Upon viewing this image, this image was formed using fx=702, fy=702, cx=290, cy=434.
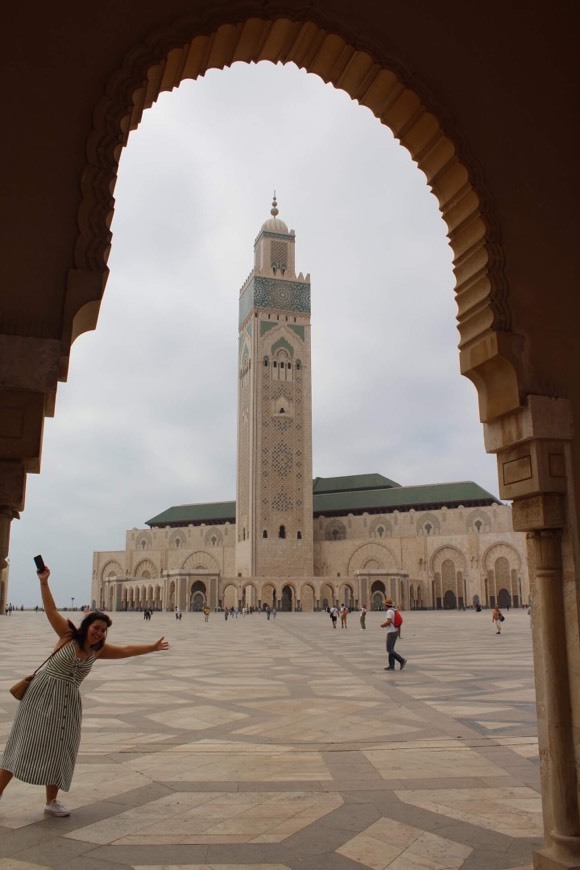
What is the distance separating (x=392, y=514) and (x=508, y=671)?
4549cm

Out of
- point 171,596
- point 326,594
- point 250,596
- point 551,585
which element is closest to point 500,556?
point 326,594

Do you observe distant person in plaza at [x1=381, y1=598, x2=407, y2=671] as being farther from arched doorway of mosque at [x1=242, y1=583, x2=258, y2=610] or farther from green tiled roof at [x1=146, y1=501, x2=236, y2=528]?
green tiled roof at [x1=146, y1=501, x2=236, y2=528]

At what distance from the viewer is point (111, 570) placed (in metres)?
62.7

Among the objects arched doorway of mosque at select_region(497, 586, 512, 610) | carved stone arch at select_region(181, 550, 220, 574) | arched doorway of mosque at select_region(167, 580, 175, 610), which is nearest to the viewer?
arched doorway of mosque at select_region(497, 586, 512, 610)

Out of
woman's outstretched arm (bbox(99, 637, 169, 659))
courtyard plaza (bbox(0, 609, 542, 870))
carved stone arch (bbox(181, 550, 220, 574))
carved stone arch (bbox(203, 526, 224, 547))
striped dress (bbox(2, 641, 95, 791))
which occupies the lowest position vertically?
courtyard plaza (bbox(0, 609, 542, 870))

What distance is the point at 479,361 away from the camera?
3256 mm

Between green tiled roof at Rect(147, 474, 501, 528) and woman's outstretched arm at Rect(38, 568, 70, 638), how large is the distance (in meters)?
51.8

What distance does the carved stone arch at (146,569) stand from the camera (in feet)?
196

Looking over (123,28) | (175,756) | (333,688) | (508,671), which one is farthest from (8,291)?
(508,671)

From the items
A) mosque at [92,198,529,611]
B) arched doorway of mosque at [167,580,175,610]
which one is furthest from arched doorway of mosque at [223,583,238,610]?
arched doorway of mosque at [167,580,175,610]

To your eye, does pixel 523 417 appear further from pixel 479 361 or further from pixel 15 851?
pixel 15 851

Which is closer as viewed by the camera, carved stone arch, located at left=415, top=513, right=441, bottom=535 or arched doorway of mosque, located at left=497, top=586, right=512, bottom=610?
arched doorway of mosque, located at left=497, top=586, right=512, bottom=610

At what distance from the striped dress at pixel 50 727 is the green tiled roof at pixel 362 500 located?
5182 centimetres

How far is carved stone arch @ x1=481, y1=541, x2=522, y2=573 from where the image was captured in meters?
46.1
